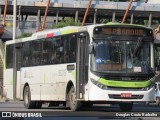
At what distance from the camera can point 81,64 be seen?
67.1 feet

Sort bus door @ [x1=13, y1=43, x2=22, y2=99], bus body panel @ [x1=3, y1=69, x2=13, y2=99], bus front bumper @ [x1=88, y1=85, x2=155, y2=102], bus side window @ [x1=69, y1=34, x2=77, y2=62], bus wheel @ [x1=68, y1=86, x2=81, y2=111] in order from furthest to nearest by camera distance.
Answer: bus body panel @ [x1=3, y1=69, x2=13, y2=99], bus door @ [x1=13, y1=43, x2=22, y2=99], bus side window @ [x1=69, y1=34, x2=77, y2=62], bus wheel @ [x1=68, y1=86, x2=81, y2=111], bus front bumper @ [x1=88, y1=85, x2=155, y2=102]

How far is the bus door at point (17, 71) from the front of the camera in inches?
1053

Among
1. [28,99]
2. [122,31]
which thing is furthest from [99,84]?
[28,99]

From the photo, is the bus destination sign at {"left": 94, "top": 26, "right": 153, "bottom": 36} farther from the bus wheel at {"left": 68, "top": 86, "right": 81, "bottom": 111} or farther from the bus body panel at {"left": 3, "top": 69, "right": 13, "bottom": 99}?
the bus body panel at {"left": 3, "top": 69, "right": 13, "bottom": 99}

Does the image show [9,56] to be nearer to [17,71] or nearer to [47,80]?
[17,71]

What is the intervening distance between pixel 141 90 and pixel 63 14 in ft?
225

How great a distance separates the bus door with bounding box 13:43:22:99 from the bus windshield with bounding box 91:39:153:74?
7649 millimetres

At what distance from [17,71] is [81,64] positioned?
7.27 meters

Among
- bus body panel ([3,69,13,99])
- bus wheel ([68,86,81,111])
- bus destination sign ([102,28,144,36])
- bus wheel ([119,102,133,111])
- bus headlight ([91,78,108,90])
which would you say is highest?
bus destination sign ([102,28,144,36])

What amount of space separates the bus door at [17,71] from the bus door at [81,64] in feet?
21.9

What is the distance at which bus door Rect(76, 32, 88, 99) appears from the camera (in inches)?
795

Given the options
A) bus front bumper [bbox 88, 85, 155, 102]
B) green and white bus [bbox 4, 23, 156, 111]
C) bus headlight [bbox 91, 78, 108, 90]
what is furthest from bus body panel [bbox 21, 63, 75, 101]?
bus front bumper [bbox 88, 85, 155, 102]

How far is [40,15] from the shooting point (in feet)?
283

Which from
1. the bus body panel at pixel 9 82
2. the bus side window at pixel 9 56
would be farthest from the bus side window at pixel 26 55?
the bus body panel at pixel 9 82
